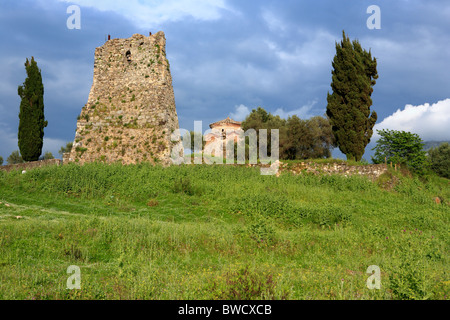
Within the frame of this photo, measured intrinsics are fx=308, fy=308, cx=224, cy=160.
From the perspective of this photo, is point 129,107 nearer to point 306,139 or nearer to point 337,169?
point 337,169

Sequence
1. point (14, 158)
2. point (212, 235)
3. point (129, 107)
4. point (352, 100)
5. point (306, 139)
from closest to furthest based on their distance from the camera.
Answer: point (212, 235)
point (129, 107)
point (352, 100)
point (306, 139)
point (14, 158)

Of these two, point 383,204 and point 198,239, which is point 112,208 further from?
point 383,204

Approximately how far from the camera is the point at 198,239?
931 centimetres

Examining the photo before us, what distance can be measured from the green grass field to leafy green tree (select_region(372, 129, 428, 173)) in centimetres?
252

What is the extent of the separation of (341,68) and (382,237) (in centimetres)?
2135

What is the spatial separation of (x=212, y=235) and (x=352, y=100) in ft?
72.5

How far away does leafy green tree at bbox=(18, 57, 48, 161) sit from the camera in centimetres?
2753

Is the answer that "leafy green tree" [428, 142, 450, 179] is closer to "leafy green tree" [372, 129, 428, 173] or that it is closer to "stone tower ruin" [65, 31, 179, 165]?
"leafy green tree" [372, 129, 428, 173]

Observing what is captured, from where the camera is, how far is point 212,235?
966 centimetres

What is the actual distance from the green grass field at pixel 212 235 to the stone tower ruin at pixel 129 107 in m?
3.26

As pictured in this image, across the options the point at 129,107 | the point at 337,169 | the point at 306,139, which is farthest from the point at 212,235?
the point at 306,139

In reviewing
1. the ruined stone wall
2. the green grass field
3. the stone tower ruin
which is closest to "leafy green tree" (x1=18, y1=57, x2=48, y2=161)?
the stone tower ruin

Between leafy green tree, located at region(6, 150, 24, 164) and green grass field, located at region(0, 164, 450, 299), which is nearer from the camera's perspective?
green grass field, located at region(0, 164, 450, 299)

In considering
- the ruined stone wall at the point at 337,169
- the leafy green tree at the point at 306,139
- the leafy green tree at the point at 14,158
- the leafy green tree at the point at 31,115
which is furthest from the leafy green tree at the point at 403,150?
the leafy green tree at the point at 14,158
